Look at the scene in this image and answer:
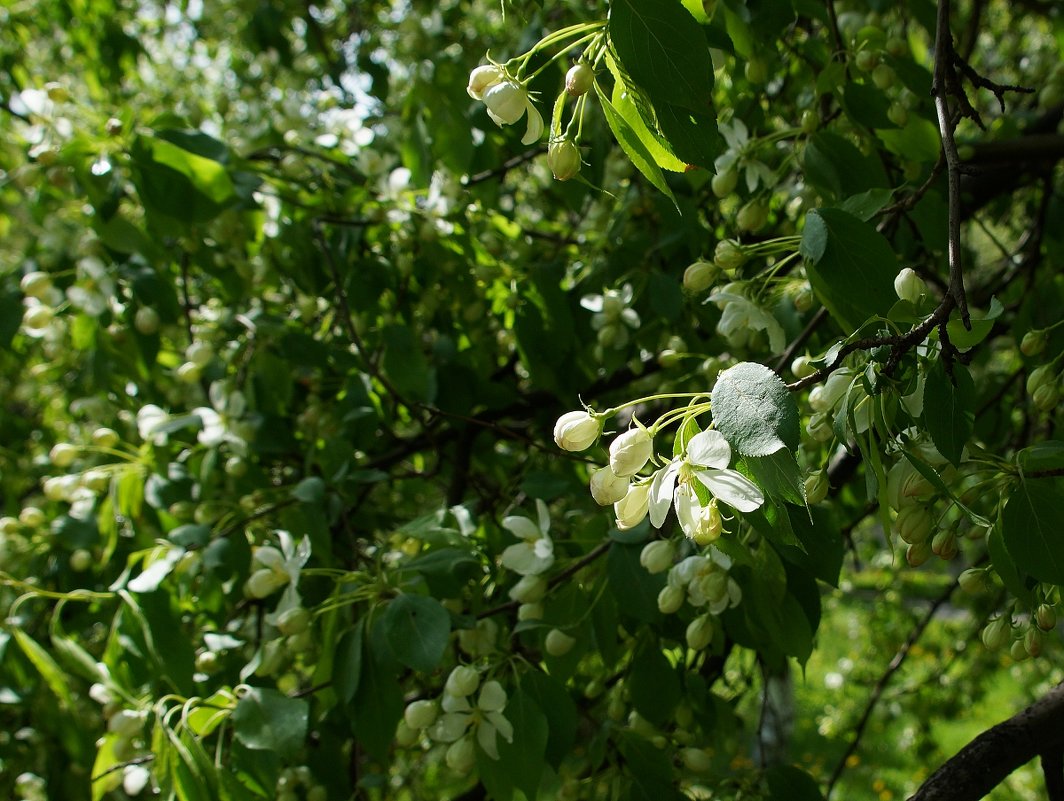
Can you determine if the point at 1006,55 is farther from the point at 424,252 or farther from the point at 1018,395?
the point at 424,252

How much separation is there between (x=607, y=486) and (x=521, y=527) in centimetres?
60

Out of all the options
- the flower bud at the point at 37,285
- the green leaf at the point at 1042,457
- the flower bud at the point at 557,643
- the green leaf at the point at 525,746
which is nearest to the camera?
the green leaf at the point at 1042,457

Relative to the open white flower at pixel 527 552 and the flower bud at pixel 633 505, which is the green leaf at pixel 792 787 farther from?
the flower bud at pixel 633 505

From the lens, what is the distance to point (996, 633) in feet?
3.94

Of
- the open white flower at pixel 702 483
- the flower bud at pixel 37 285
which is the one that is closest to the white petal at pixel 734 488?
the open white flower at pixel 702 483

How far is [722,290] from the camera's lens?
1.31 meters

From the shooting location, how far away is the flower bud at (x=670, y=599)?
1.31 metres

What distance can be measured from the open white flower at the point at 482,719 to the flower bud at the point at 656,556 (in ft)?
0.89

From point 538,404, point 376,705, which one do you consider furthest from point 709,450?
point 538,404

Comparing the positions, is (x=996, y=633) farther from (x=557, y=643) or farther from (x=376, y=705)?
(x=376, y=705)

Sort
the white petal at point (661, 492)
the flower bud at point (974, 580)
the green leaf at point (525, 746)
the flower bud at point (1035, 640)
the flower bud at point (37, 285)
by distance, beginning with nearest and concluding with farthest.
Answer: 1. the white petal at point (661, 492)
2. the flower bud at point (1035, 640)
3. the flower bud at point (974, 580)
4. the green leaf at point (525, 746)
5. the flower bud at point (37, 285)

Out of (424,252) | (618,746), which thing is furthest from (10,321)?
(618,746)

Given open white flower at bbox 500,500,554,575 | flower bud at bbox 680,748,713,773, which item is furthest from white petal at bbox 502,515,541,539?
flower bud at bbox 680,748,713,773

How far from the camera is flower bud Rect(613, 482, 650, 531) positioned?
3.05 feet
